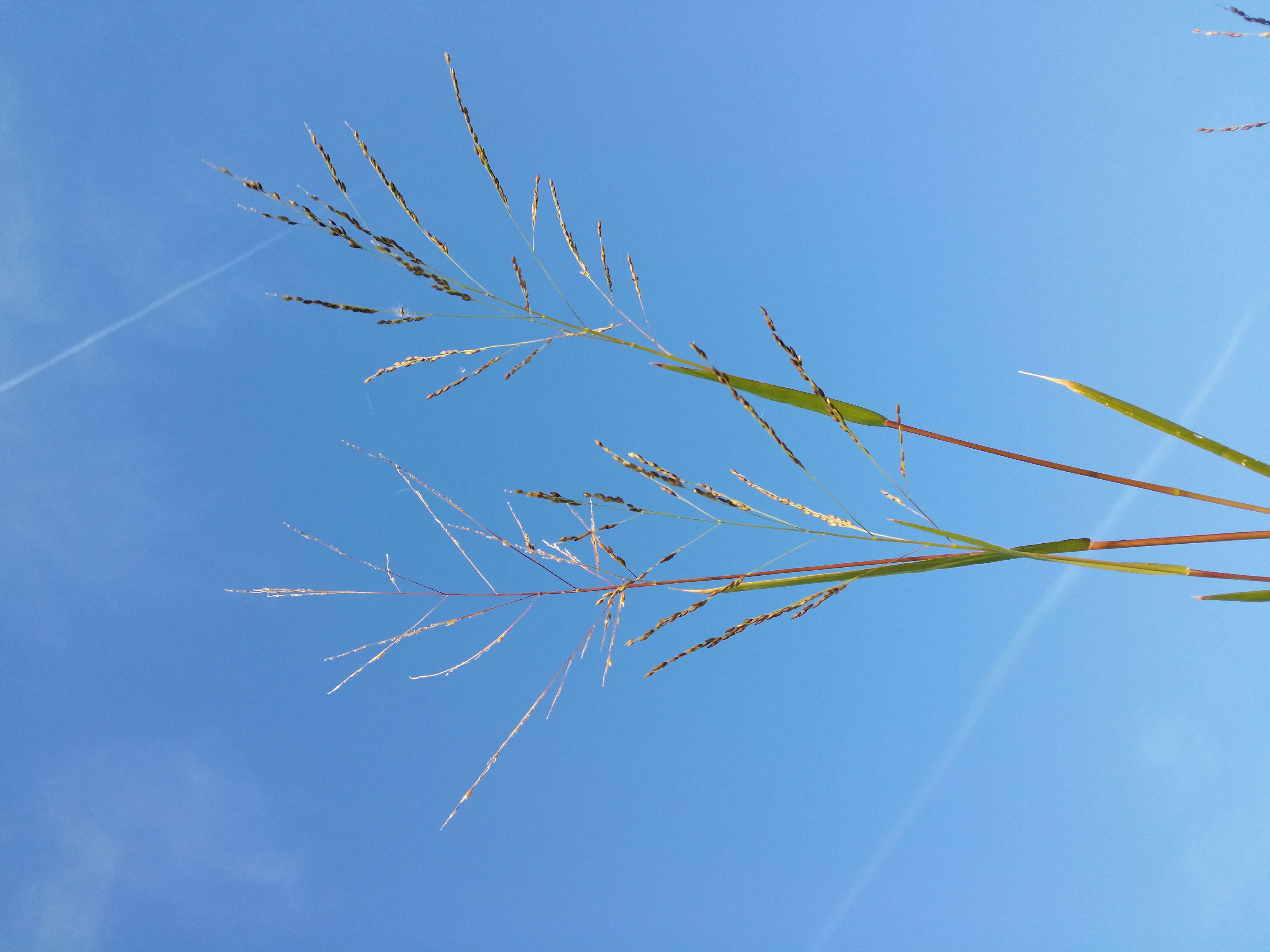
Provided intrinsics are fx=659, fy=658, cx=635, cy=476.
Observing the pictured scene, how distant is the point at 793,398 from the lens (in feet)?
4.57

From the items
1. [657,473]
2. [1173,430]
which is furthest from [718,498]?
[1173,430]

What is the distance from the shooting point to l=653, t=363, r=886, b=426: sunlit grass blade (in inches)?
52.0

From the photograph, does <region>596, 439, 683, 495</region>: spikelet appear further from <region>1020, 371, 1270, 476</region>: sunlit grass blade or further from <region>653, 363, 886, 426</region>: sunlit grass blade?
<region>1020, 371, 1270, 476</region>: sunlit grass blade

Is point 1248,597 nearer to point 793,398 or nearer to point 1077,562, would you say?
point 1077,562

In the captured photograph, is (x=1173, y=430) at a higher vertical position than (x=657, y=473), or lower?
higher

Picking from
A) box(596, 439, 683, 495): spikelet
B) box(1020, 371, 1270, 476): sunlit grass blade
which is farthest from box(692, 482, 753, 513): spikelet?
box(1020, 371, 1270, 476): sunlit grass blade

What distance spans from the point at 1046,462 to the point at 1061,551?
196mm

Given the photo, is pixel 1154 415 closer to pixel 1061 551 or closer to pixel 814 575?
pixel 1061 551

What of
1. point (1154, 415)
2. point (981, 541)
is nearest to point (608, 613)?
point (981, 541)

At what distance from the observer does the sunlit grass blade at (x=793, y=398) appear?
1.32 meters

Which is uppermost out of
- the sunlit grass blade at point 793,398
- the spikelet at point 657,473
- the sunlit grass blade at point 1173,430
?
the sunlit grass blade at point 1173,430

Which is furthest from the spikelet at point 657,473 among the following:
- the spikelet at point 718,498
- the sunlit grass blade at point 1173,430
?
the sunlit grass blade at point 1173,430

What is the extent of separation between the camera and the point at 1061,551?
1.32 metres

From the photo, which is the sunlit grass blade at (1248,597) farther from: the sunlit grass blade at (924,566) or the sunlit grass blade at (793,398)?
the sunlit grass blade at (793,398)
